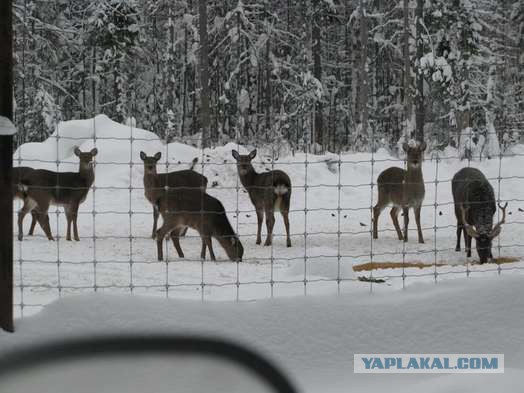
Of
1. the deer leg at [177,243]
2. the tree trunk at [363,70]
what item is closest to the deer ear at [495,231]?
the deer leg at [177,243]

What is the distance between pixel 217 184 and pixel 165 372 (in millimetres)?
16432

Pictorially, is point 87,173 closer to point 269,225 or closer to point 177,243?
point 269,225

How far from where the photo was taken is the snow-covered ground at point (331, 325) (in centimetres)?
478

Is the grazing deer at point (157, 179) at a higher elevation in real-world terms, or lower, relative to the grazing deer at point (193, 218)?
higher

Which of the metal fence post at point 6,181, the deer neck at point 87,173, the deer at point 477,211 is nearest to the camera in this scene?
the metal fence post at point 6,181

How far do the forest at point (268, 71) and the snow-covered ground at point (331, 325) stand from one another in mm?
18614

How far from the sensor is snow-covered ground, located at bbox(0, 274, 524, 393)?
4.78 metres

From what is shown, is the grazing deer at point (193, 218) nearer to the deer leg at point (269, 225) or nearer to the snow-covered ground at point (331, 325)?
the deer leg at point (269, 225)

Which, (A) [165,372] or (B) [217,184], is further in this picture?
(B) [217,184]

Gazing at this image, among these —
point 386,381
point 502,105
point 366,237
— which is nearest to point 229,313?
point 386,381

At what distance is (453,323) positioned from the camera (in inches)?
203

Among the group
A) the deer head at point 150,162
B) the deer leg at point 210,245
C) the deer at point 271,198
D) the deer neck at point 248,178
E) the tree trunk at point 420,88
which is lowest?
the deer leg at point 210,245

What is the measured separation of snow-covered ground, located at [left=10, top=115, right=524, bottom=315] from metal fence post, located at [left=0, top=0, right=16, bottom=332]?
0.53 m

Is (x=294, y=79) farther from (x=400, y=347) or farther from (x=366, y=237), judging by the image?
(x=400, y=347)
